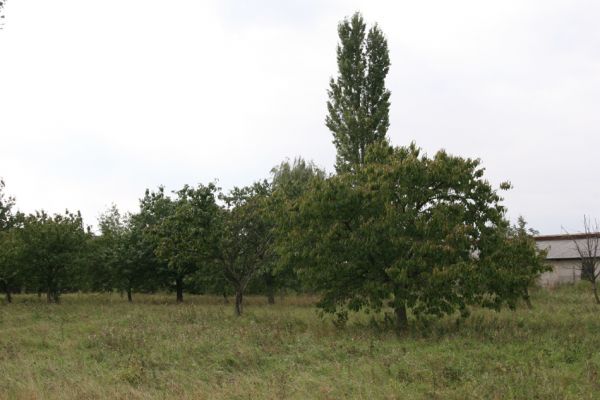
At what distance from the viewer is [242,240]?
2672 centimetres

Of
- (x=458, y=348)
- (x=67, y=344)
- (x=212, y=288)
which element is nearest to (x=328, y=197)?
(x=458, y=348)

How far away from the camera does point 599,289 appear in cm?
3578

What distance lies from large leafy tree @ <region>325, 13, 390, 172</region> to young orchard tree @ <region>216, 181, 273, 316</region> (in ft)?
26.4

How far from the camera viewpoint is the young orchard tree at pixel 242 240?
85.7ft

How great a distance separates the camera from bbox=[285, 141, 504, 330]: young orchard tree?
1568 cm

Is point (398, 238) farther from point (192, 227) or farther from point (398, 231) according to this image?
point (192, 227)

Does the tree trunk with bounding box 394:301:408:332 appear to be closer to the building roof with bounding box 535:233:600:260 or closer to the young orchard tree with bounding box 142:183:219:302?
the young orchard tree with bounding box 142:183:219:302

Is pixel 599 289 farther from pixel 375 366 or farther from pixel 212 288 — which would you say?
pixel 375 366

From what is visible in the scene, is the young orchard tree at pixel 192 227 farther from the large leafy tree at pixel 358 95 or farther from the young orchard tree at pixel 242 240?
the large leafy tree at pixel 358 95

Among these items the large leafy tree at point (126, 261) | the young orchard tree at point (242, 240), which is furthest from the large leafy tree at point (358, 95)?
the large leafy tree at point (126, 261)

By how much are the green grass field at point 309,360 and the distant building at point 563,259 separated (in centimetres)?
2707

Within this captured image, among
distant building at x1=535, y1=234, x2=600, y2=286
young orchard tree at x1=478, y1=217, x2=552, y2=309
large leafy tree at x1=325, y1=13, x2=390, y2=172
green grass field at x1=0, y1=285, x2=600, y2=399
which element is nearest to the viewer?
green grass field at x1=0, y1=285, x2=600, y2=399

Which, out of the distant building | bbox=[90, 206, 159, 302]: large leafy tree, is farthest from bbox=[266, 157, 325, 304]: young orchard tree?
the distant building

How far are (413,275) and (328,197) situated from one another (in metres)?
3.85
